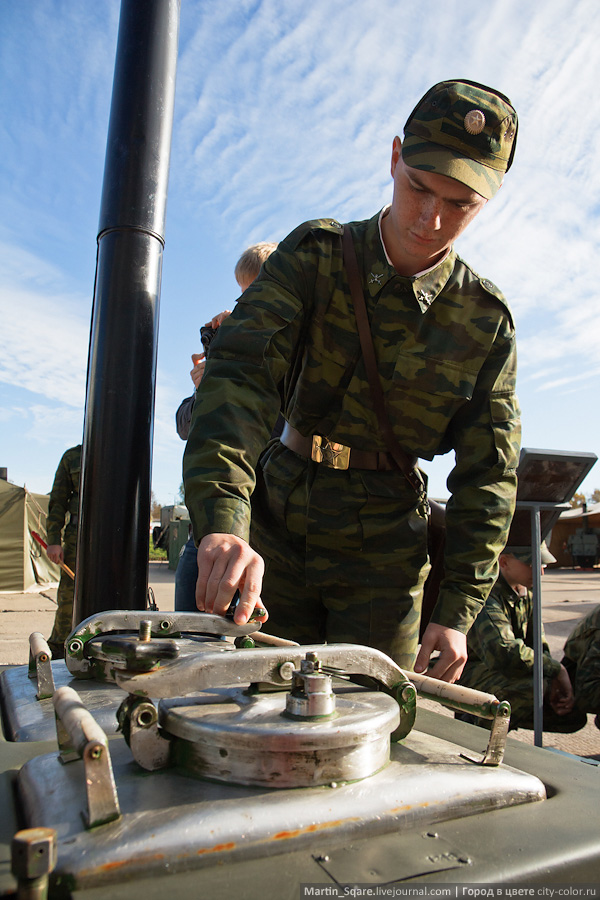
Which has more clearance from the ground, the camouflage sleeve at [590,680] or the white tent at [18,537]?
the white tent at [18,537]

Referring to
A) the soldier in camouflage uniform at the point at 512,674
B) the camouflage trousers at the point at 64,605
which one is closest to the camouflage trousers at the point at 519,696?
the soldier in camouflage uniform at the point at 512,674

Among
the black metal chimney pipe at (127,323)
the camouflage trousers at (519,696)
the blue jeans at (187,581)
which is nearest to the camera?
the black metal chimney pipe at (127,323)

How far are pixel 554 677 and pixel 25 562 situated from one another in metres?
9.05

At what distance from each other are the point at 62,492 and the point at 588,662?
3874mm

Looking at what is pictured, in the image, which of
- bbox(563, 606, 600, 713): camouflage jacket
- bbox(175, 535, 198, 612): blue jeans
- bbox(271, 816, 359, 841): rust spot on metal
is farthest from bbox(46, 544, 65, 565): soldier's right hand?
bbox(271, 816, 359, 841): rust spot on metal

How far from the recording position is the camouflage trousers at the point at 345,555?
1779mm

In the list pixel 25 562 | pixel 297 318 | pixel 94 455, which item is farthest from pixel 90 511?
pixel 25 562

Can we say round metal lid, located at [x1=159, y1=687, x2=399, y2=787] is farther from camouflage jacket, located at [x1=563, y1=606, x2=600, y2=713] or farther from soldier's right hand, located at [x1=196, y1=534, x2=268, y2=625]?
camouflage jacket, located at [x1=563, y1=606, x2=600, y2=713]

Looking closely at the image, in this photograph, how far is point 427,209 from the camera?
1604 mm

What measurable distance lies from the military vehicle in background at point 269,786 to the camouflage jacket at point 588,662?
269 centimetres

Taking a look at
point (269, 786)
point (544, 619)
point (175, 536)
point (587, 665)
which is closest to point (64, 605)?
point (587, 665)

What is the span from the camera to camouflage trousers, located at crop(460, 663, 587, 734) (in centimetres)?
340

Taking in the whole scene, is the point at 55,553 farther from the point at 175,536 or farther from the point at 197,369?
the point at 175,536

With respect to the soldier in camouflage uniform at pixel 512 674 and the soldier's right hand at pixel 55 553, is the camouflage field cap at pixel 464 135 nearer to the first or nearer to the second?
the soldier in camouflage uniform at pixel 512 674
